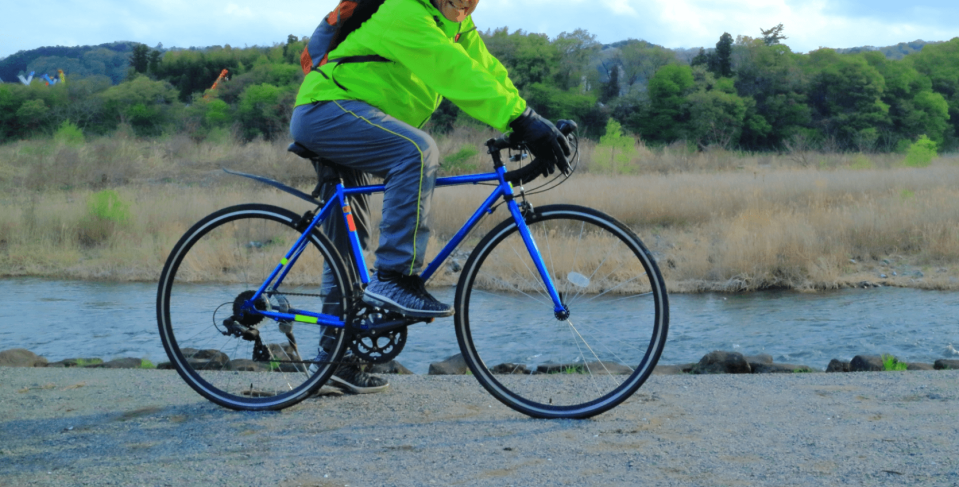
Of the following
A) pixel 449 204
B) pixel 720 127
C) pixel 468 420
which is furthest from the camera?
pixel 720 127

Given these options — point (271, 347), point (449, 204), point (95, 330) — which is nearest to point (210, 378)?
point (271, 347)

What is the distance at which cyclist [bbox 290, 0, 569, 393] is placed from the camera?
124 inches

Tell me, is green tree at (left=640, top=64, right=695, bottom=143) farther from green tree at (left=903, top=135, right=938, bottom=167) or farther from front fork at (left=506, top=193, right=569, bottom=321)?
front fork at (left=506, top=193, right=569, bottom=321)

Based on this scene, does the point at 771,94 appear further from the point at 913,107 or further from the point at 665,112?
the point at 665,112

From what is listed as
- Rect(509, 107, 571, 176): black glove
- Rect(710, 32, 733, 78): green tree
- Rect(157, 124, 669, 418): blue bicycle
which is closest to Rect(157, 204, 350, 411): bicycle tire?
Rect(157, 124, 669, 418): blue bicycle

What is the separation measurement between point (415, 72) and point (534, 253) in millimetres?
917

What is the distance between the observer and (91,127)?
1911 inches

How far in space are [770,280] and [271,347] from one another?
1019cm

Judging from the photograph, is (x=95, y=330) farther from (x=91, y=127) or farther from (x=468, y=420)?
(x=91, y=127)

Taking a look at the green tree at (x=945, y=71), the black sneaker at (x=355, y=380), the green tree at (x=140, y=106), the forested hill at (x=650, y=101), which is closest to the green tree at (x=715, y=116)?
→ the forested hill at (x=650, y=101)

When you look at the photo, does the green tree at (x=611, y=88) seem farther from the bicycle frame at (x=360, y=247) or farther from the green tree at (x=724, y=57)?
the bicycle frame at (x=360, y=247)

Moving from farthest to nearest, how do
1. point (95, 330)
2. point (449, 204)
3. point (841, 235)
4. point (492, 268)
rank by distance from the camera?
point (449, 204) → point (841, 235) → point (95, 330) → point (492, 268)

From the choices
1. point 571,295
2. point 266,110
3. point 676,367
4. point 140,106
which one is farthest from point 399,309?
point 140,106

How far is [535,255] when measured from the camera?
11.1ft
